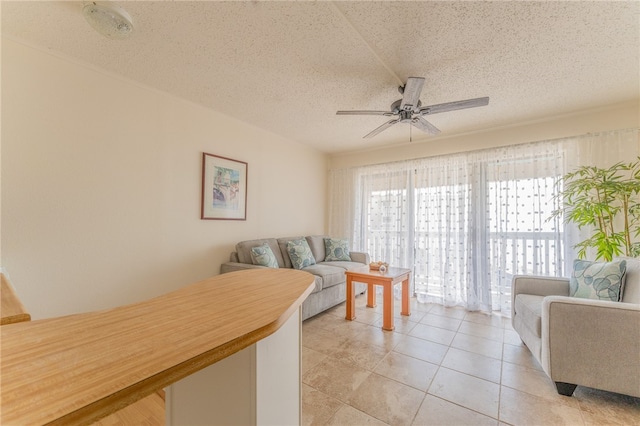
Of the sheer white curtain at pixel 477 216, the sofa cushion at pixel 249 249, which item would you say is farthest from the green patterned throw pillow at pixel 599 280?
the sofa cushion at pixel 249 249

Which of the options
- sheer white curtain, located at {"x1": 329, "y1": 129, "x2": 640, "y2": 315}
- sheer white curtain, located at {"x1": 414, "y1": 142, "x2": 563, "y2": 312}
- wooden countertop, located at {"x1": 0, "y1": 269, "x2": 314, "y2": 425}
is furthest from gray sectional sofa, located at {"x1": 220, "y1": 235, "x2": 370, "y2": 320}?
wooden countertop, located at {"x1": 0, "y1": 269, "x2": 314, "y2": 425}

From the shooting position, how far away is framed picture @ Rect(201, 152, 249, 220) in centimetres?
293

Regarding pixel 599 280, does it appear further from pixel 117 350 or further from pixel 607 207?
pixel 117 350

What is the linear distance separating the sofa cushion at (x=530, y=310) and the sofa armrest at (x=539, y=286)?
3.0 inches

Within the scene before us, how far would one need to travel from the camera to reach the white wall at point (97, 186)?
1846 mm

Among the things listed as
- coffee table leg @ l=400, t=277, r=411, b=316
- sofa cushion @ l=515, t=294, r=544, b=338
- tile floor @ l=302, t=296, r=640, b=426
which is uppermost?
sofa cushion @ l=515, t=294, r=544, b=338

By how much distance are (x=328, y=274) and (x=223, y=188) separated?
63.7 inches

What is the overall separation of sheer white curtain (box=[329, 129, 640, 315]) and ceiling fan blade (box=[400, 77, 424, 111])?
1823 millimetres

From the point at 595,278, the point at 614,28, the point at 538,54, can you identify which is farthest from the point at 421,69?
the point at 595,278

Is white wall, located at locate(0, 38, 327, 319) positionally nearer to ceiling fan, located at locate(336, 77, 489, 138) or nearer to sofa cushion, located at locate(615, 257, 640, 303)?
ceiling fan, located at locate(336, 77, 489, 138)

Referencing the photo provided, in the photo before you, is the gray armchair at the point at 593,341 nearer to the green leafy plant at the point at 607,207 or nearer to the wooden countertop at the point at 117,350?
the green leafy plant at the point at 607,207

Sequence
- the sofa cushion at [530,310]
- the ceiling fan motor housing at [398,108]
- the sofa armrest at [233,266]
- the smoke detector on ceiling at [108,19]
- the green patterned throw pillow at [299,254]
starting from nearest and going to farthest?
the smoke detector on ceiling at [108,19]
the sofa cushion at [530,310]
the ceiling fan motor housing at [398,108]
the sofa armrest at [233,266]
the green patterned throw pillow at [299,254]

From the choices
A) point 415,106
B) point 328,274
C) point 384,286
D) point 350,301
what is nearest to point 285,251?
point 328,274

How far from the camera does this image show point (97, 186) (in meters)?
2.17
